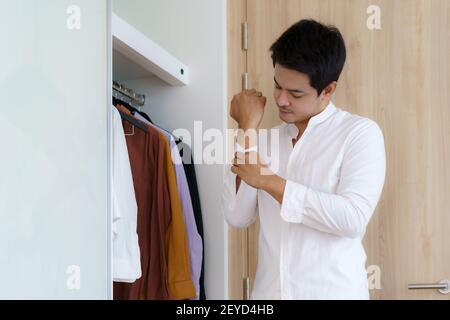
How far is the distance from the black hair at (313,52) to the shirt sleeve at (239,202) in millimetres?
283

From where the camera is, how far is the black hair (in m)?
1.36

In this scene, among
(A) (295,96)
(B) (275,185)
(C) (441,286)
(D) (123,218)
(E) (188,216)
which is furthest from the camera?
(E) (188,216)

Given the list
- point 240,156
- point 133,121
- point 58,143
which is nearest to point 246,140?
point 240,156

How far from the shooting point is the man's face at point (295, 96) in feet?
4.53

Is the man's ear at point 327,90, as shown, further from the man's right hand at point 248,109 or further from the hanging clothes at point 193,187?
the hanging clothes at point 193,187

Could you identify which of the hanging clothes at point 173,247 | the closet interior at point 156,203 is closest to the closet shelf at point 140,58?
the closet interior at point 156,203

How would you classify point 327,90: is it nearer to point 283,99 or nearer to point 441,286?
point 283,99

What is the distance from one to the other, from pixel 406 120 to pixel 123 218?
89 cm

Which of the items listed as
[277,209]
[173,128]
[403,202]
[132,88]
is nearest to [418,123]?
[403,202]

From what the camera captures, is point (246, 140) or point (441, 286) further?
point (441, 286)

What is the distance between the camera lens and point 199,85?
6.84 feet

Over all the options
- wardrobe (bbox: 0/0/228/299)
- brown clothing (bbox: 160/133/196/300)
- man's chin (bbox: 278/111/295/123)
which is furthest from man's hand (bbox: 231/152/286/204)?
brown clothing (bbox: 160/133/196/300)

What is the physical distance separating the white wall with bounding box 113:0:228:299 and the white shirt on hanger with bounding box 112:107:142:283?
40 centimetres

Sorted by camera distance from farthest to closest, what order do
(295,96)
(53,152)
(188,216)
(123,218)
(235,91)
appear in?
(235,91)
(188,216)
(123,218)
(295,96)
(53,152)
